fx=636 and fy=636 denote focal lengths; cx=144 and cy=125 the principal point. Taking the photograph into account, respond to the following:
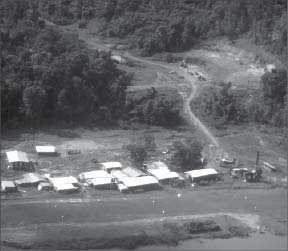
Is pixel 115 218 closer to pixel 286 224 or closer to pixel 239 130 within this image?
pixel 286 224

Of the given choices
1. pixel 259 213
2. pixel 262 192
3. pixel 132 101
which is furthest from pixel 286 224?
pixel 132 101

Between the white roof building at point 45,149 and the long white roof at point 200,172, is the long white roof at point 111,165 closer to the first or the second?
the white roof building at point 45,149

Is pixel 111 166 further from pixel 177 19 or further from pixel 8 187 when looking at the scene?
pixel 177 19

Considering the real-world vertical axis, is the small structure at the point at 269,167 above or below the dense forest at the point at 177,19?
below

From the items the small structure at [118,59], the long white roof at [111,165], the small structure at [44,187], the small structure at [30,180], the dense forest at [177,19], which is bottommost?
the small structure at [44,187]

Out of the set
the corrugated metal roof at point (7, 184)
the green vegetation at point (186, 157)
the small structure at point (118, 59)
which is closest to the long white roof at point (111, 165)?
the green vegetation at point (186, 157)

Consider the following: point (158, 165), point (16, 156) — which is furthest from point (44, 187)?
point (158, 165)
